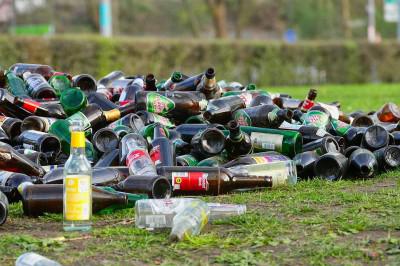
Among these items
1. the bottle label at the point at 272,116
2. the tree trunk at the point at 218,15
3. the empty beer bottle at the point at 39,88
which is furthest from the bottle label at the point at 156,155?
the tree trunk at the point at 218,15

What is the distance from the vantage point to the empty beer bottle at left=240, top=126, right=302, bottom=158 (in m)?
6.98

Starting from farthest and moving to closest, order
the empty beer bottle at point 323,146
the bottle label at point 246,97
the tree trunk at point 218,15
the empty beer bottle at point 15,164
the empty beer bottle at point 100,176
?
the tree trunk at point 218,15 < the bottle label at point 246,97 < the empty beer bottle at point 323,146 < the empty beer bottle at point 15,164 < the empty beer bottle at point 100,176

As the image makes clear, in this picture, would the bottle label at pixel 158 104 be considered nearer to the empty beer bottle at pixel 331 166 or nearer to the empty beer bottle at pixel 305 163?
the empty beer bottle at pixel 305 163

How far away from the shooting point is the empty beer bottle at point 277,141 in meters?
6.98

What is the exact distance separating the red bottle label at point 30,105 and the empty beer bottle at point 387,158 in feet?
9.65

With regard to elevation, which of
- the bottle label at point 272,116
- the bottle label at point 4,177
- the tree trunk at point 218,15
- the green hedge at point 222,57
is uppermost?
the tree trunk at point 218,15

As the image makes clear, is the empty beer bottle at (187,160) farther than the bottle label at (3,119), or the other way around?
the bottle label at (3,119)

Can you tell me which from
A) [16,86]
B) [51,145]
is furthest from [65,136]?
[16,86]

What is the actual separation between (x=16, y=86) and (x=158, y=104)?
138cm

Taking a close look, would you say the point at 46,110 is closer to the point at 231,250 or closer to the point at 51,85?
the point at 51,85

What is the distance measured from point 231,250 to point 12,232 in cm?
132

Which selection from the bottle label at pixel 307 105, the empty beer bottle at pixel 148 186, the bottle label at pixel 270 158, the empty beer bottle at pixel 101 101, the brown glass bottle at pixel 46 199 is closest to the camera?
the brown glass bottle at pixel 46 199

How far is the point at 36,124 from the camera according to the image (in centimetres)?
716

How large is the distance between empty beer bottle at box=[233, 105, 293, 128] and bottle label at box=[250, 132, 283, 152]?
0.30 meters
